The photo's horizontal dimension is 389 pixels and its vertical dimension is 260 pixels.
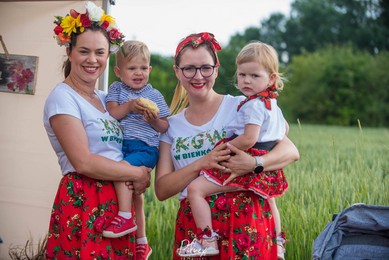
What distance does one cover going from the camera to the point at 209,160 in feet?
8.77

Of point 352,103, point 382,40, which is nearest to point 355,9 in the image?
point 382,40

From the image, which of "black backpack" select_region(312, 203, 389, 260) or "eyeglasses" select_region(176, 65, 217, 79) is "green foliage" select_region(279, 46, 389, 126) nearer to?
"black backpack" select_region(312, 203, 389, 260)

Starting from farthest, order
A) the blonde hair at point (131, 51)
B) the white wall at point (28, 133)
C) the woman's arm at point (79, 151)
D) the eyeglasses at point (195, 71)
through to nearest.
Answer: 1. the white wall at point (28, 133)
2. the blonde hair at point (131, 51)
3. the eyeglasses at point (195, 71)
4. the woman's arm at point (79, 151)

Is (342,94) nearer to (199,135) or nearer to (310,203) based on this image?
(310,203)

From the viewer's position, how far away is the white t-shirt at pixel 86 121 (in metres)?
2.68

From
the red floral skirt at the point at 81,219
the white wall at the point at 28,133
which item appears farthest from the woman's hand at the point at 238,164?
A: the white wall at the point at 28,133

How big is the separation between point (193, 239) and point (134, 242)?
0.37 m

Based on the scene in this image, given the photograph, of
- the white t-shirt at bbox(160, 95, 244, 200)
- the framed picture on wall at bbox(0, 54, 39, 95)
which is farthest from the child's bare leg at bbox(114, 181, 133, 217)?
the framed picture on wall at bbox(0, 54, 39, 95)

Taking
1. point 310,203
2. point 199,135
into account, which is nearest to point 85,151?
point 199,135

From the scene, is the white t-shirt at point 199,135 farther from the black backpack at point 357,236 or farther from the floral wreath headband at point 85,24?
the black backpack at point 357,236

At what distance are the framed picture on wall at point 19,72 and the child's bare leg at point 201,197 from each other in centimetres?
203

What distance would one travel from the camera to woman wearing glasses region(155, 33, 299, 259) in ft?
8.71

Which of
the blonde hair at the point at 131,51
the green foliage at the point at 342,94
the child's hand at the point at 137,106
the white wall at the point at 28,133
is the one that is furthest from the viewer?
the green foliage at the point at 342,94

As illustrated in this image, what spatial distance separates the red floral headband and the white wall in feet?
4.98
